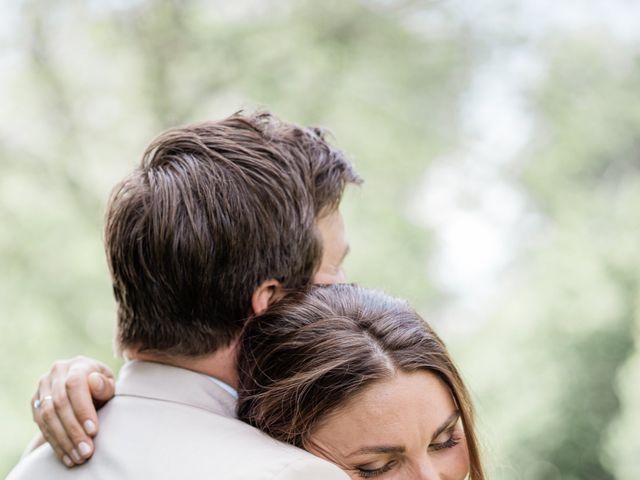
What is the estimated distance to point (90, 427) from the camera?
200 cm

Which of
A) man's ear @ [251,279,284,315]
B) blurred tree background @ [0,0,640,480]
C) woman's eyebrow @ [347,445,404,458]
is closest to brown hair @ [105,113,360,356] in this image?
man's ear @ [251,279,284,315]

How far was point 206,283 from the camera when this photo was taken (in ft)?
7.16

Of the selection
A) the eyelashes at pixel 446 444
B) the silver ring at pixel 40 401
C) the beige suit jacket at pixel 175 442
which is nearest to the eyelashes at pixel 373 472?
the eyelashes at pixel 446 444

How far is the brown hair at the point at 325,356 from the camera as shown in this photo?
202 centimetres

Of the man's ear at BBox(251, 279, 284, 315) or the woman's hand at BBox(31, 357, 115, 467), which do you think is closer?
the woman's hand at BBox(31, 357, 115, 467)

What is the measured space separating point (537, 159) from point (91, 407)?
9.68m

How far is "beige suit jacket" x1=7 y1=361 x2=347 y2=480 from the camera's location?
1.69 meters

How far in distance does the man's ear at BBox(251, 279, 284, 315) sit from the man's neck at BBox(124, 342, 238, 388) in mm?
105

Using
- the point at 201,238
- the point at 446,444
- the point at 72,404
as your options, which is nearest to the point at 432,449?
the point at 446,444

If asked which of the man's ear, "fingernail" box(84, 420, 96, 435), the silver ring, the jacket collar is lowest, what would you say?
the silver ring

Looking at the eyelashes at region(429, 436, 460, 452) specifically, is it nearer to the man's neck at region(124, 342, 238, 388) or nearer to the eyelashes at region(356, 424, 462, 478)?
the eyelashes at region(356, 424, 462, 478)

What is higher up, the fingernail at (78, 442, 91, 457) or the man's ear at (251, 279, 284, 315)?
the man's ear at (251, 279, 284, 315)

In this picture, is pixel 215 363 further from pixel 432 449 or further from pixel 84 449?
pixel 432 449

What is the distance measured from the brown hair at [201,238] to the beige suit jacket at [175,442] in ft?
0.42
